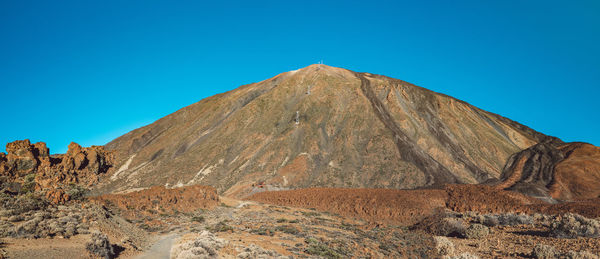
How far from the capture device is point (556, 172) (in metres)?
54.2

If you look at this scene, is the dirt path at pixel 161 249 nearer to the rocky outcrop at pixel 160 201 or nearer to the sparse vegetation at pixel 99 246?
the sparse vegetation at pixel 99 246

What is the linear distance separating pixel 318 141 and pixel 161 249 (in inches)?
1706

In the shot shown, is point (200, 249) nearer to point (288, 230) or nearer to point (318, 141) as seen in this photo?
point (288, 230)

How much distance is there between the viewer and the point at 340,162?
52.3 metres

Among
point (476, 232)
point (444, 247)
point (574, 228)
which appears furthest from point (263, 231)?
point (574, 228)

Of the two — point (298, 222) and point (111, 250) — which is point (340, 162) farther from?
point (111, 250)

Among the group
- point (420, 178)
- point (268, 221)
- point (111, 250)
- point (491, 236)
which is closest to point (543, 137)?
point (420, 178)

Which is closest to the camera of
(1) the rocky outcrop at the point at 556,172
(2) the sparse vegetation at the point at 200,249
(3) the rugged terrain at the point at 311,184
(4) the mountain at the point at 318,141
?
(2) the sparse vegetation at the point at 200,249

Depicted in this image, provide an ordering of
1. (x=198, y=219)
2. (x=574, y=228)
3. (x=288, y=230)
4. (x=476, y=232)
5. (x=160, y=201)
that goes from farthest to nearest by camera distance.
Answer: (x=160, y=201)
(x=198, y=219)
(x=288, y=230)
(x=476, y=232)
(x=574, y=228)

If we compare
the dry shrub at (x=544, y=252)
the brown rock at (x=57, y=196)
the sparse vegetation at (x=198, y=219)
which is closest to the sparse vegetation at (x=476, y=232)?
the dry shrub at (x=544, y=252)

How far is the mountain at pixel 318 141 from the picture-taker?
163 ft

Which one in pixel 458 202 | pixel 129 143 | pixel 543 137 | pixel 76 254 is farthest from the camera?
pixel 543 137

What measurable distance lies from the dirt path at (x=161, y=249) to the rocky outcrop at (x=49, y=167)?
203 inches

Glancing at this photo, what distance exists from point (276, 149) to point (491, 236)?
39.0m
